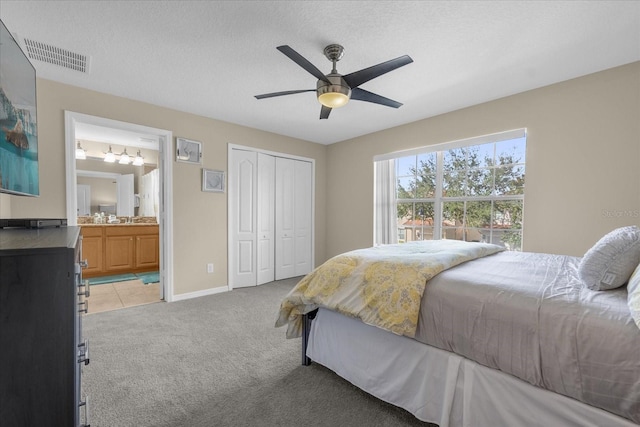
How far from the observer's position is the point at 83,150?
5.16 metres

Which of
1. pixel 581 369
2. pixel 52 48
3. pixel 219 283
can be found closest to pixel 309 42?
pixel 52 48

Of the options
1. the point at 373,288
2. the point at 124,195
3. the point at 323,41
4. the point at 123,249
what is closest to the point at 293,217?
the point at 123,249

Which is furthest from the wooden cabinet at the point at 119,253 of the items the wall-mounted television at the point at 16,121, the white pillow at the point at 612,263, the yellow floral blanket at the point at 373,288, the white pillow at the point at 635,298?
the white pillow at the point at 635,298

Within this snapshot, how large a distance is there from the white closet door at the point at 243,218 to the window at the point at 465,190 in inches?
86.1

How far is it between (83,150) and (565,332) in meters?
6.81

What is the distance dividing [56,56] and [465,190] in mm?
4373

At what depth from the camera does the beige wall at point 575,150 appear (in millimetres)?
2473

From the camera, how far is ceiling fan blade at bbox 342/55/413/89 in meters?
1.90

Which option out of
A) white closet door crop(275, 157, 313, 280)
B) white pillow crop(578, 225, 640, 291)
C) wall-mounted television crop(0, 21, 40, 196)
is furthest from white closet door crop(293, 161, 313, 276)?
white pillow crop(578, 225, 640, 291)

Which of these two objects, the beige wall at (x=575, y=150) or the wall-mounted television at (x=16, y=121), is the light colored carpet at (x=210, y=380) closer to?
the wall-mounted television at (x=16, y=121)

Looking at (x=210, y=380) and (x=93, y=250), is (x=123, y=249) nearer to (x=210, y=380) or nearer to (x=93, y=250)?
(x=93, y=250)

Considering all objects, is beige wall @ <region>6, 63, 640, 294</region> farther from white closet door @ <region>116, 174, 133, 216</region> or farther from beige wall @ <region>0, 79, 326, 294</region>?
white closet door @ <region>116, 174, 133, 216</region>

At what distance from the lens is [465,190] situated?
364 cm

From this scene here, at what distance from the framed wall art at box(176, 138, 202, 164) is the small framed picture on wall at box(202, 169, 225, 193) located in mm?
191
